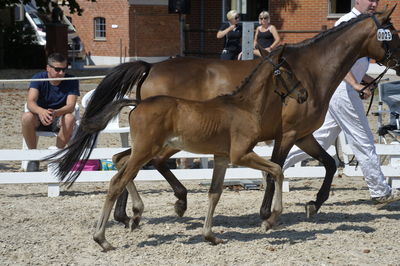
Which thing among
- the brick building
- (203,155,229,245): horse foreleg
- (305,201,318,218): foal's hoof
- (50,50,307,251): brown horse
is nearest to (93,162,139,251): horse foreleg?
(50,50,307,251): brown horse

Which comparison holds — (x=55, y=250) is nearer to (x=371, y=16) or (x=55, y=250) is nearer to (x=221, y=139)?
(x=221, y=139)

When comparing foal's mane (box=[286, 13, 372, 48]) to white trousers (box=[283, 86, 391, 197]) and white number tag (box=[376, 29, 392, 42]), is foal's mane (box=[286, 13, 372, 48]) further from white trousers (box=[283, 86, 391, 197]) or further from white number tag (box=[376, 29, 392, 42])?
white trousers (box=[283, 86, 391, 197])

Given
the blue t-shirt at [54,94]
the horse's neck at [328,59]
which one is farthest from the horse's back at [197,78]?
the blue t-shirt at [54,94]

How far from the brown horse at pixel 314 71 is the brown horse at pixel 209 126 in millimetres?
669

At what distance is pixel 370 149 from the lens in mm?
8406

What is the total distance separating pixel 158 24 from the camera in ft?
108

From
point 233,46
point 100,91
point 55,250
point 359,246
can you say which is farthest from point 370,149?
point 233,46

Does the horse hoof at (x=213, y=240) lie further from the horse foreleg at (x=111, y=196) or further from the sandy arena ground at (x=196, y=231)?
the horse foreleg at (x=111, y=196)

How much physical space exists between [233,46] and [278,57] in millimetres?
8044

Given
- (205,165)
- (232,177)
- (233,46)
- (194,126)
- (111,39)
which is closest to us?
(194,126)

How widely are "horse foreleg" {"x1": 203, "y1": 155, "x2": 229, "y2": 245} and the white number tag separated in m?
2.20

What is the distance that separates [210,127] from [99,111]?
47.6 inches

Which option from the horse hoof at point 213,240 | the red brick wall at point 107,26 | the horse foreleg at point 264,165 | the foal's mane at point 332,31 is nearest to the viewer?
the horse foreleg at point 264,165

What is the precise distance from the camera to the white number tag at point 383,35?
311 inches
